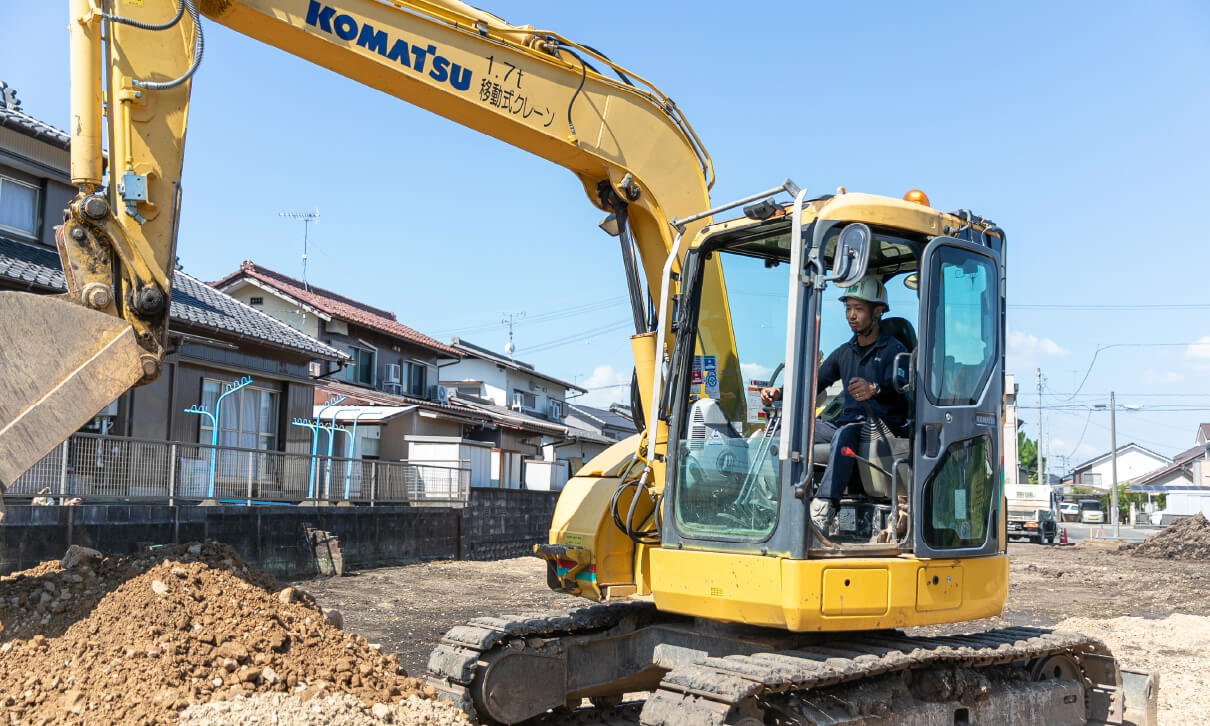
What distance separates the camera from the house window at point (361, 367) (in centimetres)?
→ 2706

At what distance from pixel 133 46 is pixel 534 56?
2.08 m

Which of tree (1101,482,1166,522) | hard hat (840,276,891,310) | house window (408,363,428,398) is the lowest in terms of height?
tree (1101,482,1166,522)

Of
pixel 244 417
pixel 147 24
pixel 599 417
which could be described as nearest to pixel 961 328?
pixel 147 24

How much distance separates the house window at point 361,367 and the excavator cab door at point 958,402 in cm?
2356

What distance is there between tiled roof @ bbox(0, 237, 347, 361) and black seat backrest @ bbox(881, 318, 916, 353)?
10070 millimetres

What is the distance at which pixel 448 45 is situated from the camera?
5.34 meters

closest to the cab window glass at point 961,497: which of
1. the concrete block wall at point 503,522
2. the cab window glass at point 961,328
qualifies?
the cab window glass at point 961,328

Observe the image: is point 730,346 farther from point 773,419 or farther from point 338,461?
point 338,461

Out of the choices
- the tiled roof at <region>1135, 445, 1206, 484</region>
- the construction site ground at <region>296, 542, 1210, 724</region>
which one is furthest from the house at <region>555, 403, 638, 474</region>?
the tiled roof at <region>1135, 445, 1206, 484</region>

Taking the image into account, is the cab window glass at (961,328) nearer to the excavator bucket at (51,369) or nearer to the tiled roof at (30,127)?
the excavator bucket at (51,369)

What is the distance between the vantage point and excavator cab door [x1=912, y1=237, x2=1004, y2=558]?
4.67 metres

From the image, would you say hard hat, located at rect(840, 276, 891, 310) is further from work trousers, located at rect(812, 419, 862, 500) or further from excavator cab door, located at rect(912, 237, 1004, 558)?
work trousers, located at rect(812, 419, 862, 500)

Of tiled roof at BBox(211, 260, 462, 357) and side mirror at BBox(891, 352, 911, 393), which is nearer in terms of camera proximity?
side mirror at BBox(891, 352, 911, 393)

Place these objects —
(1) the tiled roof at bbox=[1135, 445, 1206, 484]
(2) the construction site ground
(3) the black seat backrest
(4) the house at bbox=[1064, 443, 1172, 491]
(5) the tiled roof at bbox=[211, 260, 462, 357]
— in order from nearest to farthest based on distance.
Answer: (3) the black seat backrest
(2) the construction site ground
(5) the tiled roof at bbox=[211, 260, 462, 357]
(1) the tiled roof at bbox=[1135, 445, 1206, 484]
(4) the house at bbox=[1064, 443, 1172, 491]
